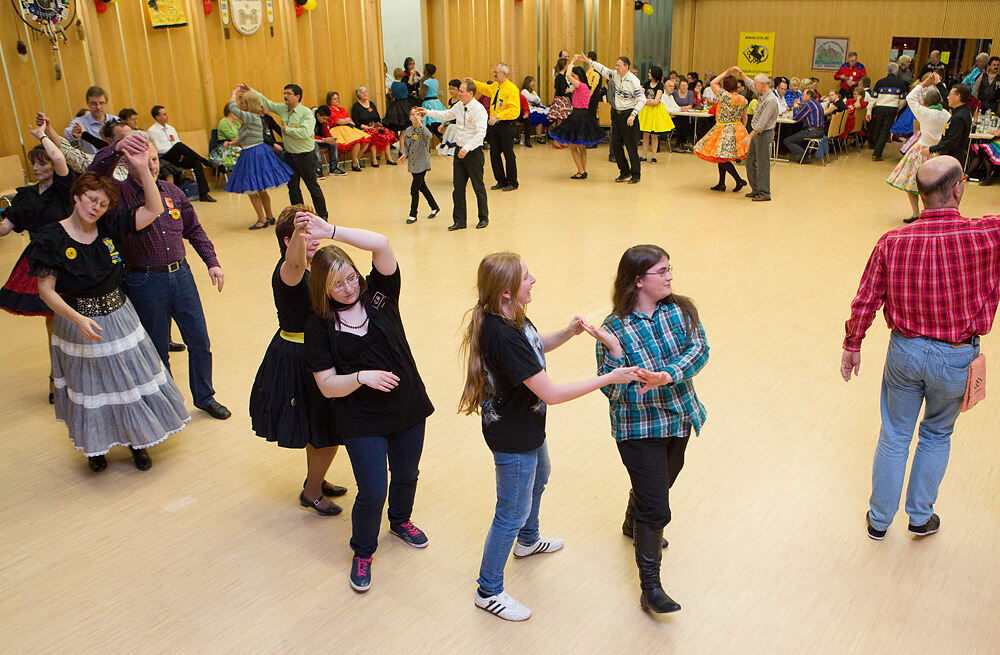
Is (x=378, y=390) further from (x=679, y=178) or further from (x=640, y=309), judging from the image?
(x=679, y=178)

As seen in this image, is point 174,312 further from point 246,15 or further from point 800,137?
point 800,137

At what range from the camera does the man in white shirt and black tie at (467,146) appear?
8.07m

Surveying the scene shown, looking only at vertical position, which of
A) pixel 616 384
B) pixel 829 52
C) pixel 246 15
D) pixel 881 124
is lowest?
pixel 881 124

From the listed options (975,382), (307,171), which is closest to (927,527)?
(975,382)

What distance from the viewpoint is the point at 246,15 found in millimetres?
10984

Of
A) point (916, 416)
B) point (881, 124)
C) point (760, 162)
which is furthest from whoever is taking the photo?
A: point (881, 124)

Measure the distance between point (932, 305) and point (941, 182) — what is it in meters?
0.42

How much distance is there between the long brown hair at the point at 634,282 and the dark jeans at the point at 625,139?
8.07 metres

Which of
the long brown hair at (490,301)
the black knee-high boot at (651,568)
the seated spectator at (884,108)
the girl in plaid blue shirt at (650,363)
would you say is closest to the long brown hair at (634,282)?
the girl in plaid blue shirt at (650,363)

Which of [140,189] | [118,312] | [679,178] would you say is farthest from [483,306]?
[679,178]

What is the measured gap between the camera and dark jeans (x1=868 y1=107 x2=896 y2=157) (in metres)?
12.3

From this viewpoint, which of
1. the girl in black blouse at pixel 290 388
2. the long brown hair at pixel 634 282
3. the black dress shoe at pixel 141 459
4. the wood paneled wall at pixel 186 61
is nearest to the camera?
the long brown hair at pixel 634 282

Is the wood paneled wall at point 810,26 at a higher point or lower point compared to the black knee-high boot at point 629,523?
higher

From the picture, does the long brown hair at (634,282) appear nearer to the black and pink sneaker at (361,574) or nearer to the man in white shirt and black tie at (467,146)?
the black and pink sneaker at (361,574)
